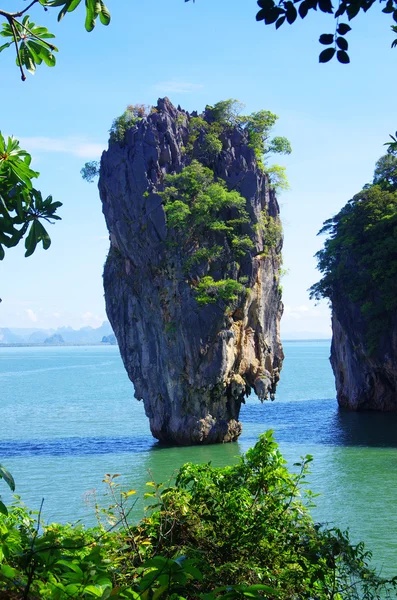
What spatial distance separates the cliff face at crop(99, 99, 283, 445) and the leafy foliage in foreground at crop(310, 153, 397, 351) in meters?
5.37

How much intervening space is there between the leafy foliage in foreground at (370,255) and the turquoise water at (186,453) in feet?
19.1

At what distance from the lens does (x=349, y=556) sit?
503cm

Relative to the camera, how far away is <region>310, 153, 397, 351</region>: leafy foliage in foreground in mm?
33094

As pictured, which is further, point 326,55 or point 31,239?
point 31,239

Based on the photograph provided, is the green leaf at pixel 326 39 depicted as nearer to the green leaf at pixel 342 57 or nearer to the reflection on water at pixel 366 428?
the green leaf at pixel 342 57

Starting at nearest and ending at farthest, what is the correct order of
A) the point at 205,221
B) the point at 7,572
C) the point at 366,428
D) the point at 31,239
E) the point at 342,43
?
the point at 7,572
the point at 342,43
the point at 31,239
the point at 205,221
the point at 366,428

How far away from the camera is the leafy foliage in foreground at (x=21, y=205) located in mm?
3730

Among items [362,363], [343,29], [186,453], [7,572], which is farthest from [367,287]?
[7,572]

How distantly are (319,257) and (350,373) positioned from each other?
683 cm

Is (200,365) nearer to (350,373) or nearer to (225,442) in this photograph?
(225,442)

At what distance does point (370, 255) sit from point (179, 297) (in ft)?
37.3

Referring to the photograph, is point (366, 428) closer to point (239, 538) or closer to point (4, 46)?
point (239, 538)

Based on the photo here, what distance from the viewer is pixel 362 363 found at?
37719mm

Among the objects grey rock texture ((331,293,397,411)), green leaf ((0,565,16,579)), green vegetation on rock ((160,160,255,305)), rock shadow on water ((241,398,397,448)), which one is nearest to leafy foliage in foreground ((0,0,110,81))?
green leaf ((0,565,16,579))
